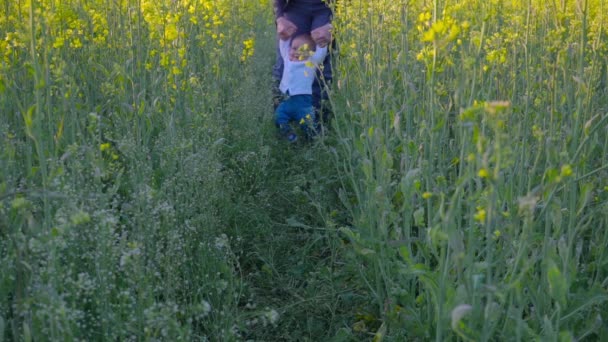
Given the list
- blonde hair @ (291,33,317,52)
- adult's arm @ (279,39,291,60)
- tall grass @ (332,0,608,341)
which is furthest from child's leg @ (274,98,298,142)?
tall grass @ (332,0,608,341)

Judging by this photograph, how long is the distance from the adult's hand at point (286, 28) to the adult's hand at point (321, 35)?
15 cm

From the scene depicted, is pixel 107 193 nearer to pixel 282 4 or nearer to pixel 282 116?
pixel 282 116

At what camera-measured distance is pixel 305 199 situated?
4070 millimetres

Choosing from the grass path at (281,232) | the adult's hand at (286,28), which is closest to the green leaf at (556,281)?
the grass path at (281,232)

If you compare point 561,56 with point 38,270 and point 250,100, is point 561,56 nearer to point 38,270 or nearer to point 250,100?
point 38,270

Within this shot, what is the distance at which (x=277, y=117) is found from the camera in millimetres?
5488

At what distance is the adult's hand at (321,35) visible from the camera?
18.0 ft

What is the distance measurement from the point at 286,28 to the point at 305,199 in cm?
193

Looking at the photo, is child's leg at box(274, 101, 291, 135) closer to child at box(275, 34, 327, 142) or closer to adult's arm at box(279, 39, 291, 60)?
child at box(275, 34, 327, 142)

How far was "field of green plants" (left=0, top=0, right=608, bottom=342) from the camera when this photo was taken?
1.90 metres

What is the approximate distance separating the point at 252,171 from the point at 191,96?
0.63 metres

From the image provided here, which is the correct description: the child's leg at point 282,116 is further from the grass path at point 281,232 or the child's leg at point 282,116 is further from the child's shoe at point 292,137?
the grass path at point 281,232

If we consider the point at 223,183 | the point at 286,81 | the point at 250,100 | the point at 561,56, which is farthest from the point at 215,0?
the point at 561,56

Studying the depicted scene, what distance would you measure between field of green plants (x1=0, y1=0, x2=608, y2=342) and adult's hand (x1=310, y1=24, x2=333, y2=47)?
0.68 metres
